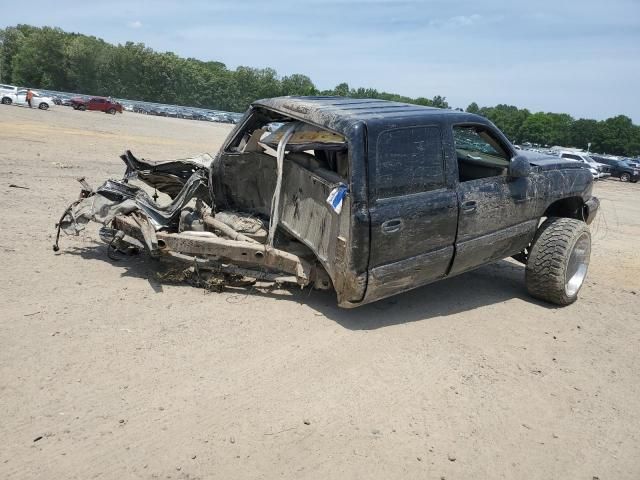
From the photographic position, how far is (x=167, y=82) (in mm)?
94438

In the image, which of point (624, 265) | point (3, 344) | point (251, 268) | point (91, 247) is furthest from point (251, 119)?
point (624, 265)

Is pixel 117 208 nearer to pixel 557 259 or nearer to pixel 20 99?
pixel 557 259

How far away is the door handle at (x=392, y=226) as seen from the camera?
14.1ft

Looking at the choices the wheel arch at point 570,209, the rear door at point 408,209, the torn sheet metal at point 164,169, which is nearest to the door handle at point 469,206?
the rear door at point 408,209

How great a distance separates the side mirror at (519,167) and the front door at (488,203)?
0.36 feet

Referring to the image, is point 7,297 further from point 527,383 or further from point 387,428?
point 527,383

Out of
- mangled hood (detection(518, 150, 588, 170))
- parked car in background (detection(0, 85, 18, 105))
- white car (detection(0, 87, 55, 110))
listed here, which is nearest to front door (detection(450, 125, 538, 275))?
mangled hood (detection(518, 150, 588, 170))

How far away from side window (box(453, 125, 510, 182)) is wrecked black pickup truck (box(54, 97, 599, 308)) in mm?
15

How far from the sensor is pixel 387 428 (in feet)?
10.9

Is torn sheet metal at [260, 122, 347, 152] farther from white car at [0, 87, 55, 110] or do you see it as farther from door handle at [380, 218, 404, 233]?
white car at [0, 87, 55, 110]

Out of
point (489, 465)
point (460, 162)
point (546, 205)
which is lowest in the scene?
point (489, 465)

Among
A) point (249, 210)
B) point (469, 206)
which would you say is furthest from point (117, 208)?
point (469, 206)

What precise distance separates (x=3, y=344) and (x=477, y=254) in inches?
157

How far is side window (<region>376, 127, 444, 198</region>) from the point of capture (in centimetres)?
436
